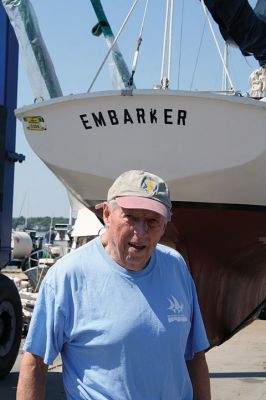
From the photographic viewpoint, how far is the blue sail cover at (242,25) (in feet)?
26.6

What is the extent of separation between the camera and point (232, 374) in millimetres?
6836

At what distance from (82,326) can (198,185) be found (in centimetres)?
426

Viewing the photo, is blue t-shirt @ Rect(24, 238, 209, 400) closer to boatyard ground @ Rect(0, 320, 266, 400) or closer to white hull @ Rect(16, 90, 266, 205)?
boatyard ground @ Rect(0, 320, 266, 400)

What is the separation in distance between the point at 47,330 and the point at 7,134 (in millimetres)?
4876

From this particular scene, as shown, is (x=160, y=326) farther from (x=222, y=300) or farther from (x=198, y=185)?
(x=222, y=300)

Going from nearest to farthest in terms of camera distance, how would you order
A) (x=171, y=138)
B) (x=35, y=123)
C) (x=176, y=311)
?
(x=176, y=311)
(x=171, y=138)
(x=35, y=123)

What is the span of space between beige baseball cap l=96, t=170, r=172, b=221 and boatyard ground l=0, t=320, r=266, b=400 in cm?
385

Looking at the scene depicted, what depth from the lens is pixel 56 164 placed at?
6.73 m

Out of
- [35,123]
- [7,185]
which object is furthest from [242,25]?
[7,185]

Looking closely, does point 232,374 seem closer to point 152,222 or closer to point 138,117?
point 138,117

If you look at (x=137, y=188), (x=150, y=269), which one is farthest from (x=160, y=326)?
(x=137, y=188)

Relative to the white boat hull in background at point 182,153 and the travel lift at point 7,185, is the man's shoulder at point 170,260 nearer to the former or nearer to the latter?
the white boat hull in background at point 182,153

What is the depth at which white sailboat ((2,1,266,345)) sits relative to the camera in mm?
6129

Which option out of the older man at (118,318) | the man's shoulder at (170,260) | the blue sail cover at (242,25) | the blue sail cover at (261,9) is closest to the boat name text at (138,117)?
the blue sail cover at (242,25)
